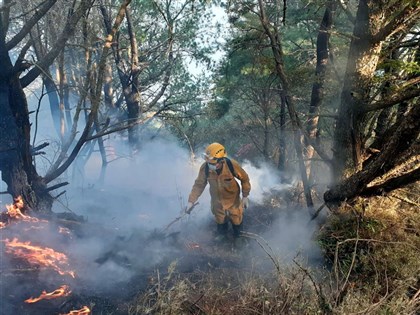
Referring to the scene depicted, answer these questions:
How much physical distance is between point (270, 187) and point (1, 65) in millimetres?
8642

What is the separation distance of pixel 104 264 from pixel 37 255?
1030 mm

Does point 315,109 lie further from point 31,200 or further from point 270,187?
point 31,200

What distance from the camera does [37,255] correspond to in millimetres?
5055

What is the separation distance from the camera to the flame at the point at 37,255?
495 centimetres

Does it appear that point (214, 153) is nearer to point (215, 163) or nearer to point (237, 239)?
point (215, 163)

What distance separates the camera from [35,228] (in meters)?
5.59

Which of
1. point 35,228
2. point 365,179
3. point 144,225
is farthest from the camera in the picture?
point 144,225

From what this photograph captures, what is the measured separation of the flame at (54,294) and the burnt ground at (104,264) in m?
0.05

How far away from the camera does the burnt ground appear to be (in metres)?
4.46

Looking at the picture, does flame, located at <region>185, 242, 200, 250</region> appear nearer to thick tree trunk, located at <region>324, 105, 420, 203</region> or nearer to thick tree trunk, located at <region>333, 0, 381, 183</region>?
thick tree trunk, located at <region>324, 105, 420, 203</region>

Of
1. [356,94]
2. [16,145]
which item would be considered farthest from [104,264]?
[356,94]

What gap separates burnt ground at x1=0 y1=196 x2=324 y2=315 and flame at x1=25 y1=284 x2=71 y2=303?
0.05m

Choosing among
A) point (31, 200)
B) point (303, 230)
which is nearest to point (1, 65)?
point (31, 200)

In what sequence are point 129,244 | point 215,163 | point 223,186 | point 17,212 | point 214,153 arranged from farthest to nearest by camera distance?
1. point 223,186
2. point 215,163
3. point 214,153
4. point 129,244
5. point 17,212
